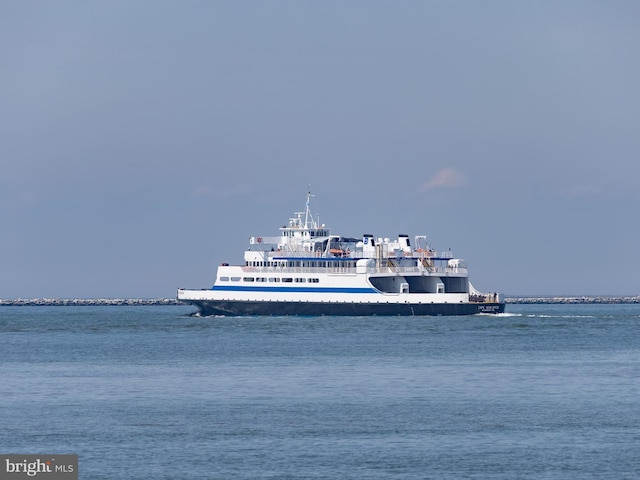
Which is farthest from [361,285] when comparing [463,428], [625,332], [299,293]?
[463,428]

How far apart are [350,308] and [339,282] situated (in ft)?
7.77

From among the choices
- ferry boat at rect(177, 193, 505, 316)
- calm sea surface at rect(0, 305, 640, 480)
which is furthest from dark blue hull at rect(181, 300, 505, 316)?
calm sea surface at rect(0, 305, 640, 480)

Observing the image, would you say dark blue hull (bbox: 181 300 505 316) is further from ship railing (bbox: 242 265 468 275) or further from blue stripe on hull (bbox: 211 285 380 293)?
ship railing (bbox: 242 265 468 275)

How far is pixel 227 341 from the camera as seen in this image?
3004 inches

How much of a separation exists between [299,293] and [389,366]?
48.8 meters

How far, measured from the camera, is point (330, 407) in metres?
42.0

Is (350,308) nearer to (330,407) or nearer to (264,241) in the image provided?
(264,241)

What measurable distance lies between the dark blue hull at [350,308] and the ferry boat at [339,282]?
0.08m

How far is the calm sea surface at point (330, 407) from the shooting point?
32094 millimetres

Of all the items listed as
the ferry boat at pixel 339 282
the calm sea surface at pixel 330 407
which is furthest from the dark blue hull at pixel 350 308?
the calm sea surface at pixel 330 407

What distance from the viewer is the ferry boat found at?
10412cm

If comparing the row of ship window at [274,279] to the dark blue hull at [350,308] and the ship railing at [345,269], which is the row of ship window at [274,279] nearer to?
the ship railing at [345,269]

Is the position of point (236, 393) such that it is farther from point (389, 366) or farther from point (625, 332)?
point (625, 332)

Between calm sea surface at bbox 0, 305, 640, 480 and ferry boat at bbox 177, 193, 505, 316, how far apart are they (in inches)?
1091
